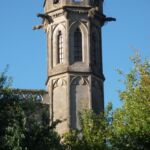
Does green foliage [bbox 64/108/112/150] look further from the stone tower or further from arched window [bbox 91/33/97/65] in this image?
arched window [bbox 91/33/97/65]

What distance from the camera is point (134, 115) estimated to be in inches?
1150

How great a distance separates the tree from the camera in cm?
2862

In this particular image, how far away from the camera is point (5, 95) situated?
24969mm

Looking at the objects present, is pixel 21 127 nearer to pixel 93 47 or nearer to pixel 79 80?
pixel 79 80

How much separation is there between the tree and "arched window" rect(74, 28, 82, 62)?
30.5ft

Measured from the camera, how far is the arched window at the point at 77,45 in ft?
129

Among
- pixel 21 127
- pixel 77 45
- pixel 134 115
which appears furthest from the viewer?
pixel 77 45

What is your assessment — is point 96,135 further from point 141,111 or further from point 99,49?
point 99,49

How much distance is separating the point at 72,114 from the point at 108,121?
6751 mm

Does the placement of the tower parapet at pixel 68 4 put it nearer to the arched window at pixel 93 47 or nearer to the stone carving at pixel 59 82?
the arched window at pixel 93 47

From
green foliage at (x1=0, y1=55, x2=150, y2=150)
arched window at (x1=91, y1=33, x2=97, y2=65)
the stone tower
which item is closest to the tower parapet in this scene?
the stone tower

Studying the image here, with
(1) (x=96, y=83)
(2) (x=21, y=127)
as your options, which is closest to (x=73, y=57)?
(1) (x=96, y=83)

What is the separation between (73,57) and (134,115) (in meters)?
10.7

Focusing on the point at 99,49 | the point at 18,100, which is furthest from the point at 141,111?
the point at 99,49
